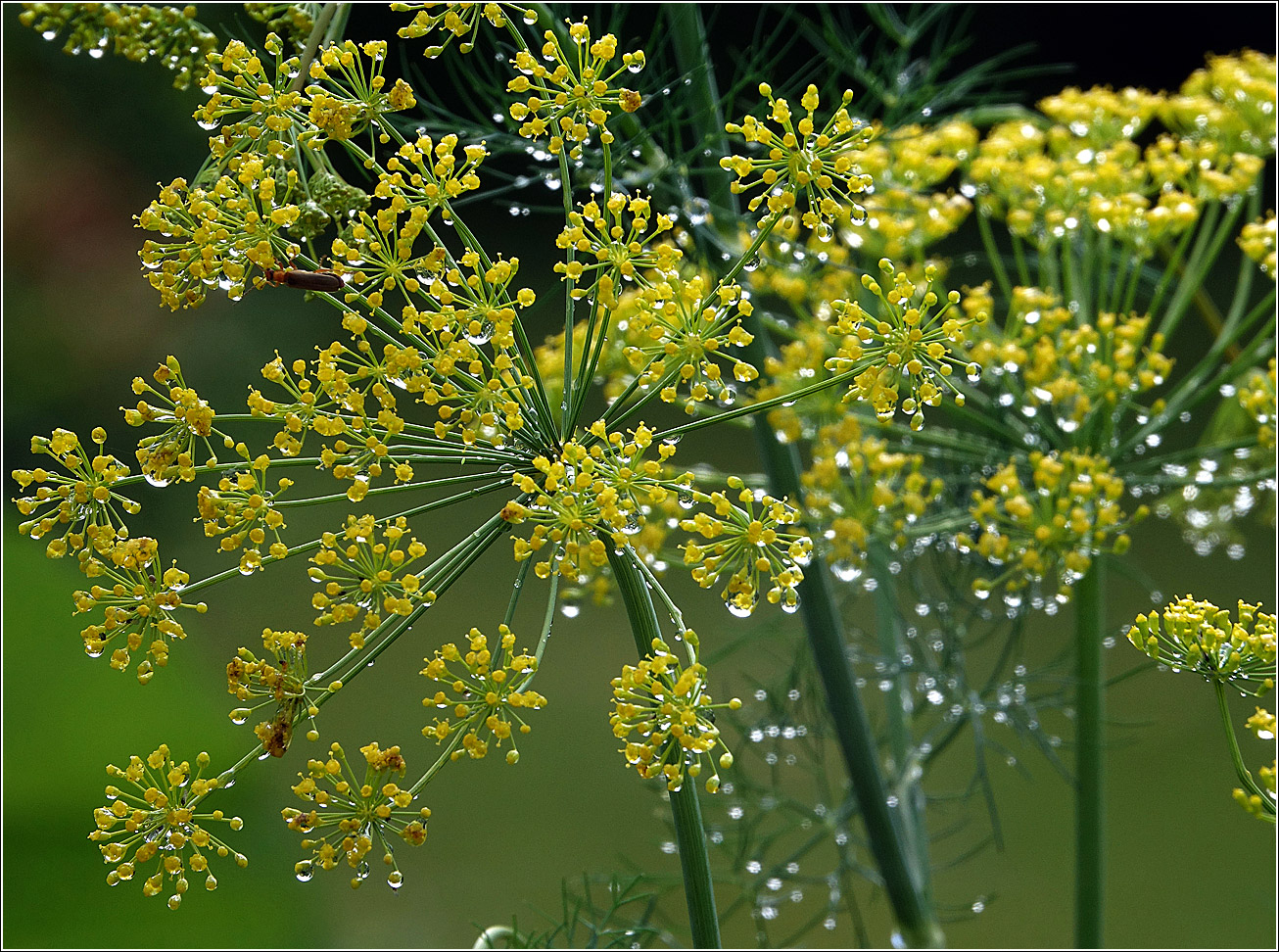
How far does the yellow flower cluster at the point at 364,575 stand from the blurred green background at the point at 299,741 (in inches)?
39.0

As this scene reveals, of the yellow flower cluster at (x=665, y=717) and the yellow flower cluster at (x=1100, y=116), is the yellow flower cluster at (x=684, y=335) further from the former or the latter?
the yellow flower cluster at (x=1100, y=116)

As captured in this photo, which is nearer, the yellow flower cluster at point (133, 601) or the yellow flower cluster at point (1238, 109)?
the yellow flower cluster at point (133, 601)

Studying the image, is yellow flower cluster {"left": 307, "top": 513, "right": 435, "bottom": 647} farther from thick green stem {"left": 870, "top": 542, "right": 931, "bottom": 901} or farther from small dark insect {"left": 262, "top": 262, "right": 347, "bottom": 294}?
thick green stem {"left": 870, "top": 542, "right": 931, "bottom": 901}

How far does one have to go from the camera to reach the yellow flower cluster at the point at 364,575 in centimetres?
38

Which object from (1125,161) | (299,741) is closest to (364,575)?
(1125,161)

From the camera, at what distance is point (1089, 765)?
0.77 metres

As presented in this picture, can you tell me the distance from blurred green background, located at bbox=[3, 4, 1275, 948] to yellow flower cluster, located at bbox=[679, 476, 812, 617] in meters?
1.03

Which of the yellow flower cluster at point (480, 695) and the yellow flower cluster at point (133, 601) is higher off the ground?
the yellow flower cluster at point (133, 601)

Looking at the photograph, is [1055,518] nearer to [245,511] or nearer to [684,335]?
[684,335]

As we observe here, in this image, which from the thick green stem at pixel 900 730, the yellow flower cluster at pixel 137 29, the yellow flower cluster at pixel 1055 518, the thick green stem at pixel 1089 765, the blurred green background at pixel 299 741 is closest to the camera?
the yellow flower cluster at pixel 137 29

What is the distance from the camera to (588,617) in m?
2.45

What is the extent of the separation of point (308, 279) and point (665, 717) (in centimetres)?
21

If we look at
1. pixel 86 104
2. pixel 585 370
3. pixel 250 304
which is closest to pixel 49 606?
pixel 250 304

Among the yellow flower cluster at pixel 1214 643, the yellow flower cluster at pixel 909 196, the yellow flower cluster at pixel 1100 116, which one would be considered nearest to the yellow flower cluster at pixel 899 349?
the yellow flower cluster at pixel 1214 643
